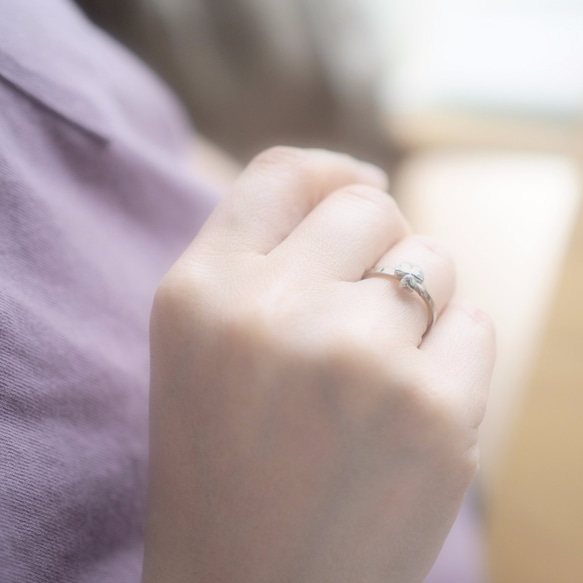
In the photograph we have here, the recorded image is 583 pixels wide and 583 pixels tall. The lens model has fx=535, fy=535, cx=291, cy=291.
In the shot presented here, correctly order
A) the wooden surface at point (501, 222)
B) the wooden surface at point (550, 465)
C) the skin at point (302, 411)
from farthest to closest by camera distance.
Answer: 1. the wooden surface at point (501, 222)
2. the wooden surface at point (550, 465)
3. the skin at point (302, 411)

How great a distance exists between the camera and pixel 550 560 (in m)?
0.52

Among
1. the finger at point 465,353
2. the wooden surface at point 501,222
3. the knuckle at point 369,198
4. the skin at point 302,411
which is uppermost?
the wooden surface at point 501,222

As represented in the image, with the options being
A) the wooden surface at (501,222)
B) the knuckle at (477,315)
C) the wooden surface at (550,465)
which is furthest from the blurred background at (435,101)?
the knuckle at (477,315)

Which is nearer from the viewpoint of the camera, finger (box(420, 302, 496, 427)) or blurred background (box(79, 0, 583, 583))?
finger (box(420, 302, 496, 427))

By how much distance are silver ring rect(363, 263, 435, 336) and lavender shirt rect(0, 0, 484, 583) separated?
0.19m

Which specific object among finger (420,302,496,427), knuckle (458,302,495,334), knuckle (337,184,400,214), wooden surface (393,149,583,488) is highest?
wooden surface (393,149,583,488)

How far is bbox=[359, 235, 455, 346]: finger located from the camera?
10.9 inches

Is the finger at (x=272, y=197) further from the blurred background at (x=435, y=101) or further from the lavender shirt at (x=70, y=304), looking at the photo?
the blurred background at (x=435, y=101)

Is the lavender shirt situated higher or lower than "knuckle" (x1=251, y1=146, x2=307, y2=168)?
lower

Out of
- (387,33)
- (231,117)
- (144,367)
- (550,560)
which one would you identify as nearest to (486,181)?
(387,33)

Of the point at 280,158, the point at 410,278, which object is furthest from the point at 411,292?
the point at 280,158

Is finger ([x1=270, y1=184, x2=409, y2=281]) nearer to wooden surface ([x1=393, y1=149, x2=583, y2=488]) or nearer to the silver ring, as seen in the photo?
the silver ring

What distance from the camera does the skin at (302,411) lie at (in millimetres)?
257

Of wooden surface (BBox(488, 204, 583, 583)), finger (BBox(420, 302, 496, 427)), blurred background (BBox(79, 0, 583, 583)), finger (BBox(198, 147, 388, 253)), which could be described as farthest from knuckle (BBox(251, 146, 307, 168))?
blurred background (BBox(79, 0, 583, 583))
